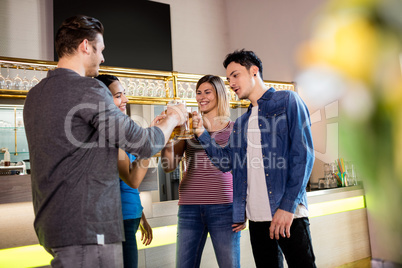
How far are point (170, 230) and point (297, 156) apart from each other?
125cm

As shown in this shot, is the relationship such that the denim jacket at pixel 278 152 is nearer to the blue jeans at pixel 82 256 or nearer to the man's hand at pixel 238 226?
the man's hand at pixel 238 226

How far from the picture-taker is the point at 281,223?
A: 4.72 ft

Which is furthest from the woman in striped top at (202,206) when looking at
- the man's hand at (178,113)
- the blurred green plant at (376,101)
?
the blurred green plant at (376,101)

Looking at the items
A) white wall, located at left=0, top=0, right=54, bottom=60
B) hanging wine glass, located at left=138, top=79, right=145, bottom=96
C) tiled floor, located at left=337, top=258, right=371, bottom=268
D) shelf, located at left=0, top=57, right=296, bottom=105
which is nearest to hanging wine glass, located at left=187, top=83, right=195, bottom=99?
shelf, located at left=0, top=57, right=296, bottom=105

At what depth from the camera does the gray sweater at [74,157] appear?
3.24 feet

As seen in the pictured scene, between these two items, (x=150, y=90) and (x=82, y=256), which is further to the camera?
(x=150, y=90)

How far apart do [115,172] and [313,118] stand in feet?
11.7

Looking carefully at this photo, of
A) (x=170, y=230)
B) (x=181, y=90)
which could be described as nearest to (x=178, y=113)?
(x=170, y=230)

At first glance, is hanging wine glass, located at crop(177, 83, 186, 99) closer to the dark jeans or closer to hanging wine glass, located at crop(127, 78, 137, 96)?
hanging wine glass, located at crop(127, 78, 137, 96)

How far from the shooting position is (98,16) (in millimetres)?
4656

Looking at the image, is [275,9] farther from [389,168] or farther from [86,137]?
[389,168]

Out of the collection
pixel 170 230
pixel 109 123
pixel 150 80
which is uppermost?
pixel 150 80

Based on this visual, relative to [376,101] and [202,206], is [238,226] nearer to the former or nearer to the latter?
[202,206]

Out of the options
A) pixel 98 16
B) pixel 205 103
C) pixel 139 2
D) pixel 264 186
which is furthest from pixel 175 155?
pixel 139 2
